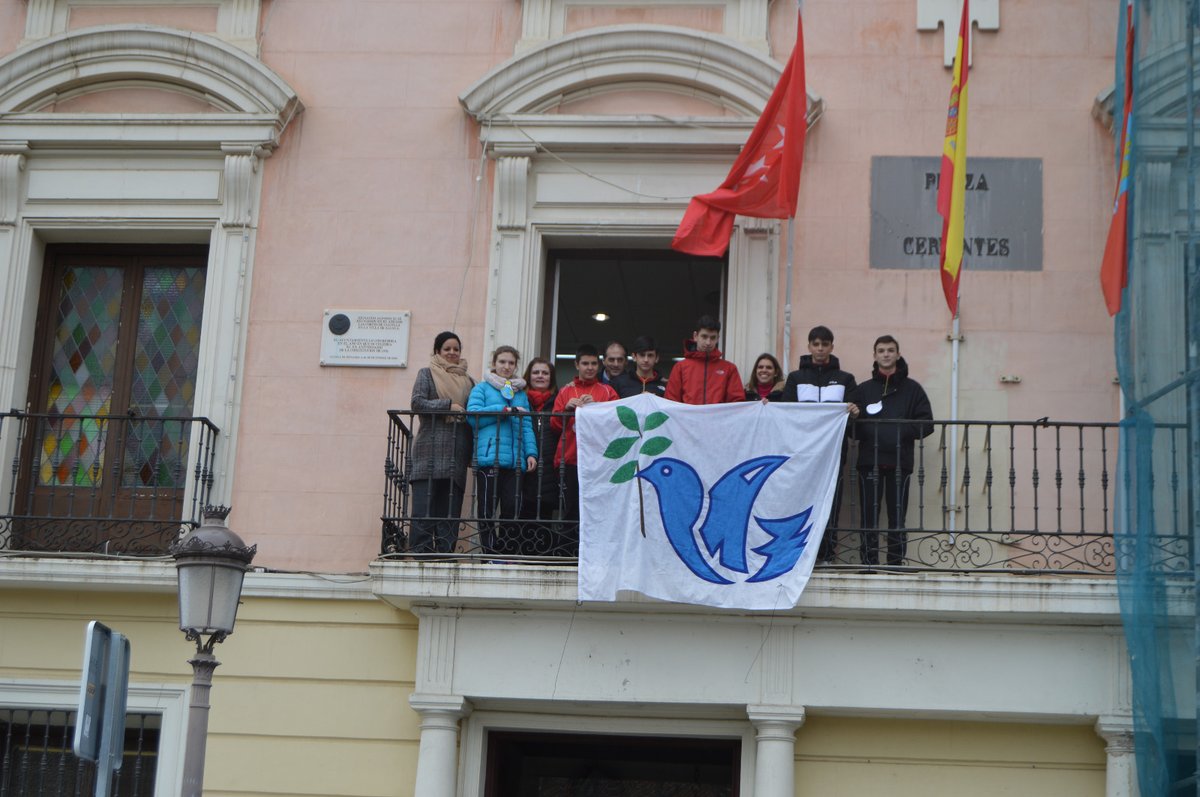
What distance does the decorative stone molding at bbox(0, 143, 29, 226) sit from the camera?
43.8ft

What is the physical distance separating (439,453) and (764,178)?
2.86 m

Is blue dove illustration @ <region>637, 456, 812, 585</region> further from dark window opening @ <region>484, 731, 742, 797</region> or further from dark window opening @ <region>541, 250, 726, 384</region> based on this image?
dark window opening @ <region>541, 250, 726, 384</region>

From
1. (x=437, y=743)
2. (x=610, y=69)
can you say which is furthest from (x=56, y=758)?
(x=610, y=69)

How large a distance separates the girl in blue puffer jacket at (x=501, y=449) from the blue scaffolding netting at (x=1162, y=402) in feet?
12.5

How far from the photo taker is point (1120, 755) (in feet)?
→ 36.9

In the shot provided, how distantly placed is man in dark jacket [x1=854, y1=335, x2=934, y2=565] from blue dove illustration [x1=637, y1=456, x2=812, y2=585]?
0.56 metres

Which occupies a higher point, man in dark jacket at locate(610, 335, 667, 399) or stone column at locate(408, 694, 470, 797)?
man in dark jacket at locate(610, 335, 667, 399)

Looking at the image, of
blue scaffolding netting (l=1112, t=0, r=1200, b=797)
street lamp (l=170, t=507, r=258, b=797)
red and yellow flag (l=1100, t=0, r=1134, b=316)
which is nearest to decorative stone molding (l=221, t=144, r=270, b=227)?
street lamp (l=170, t=507, r=258, b=797)

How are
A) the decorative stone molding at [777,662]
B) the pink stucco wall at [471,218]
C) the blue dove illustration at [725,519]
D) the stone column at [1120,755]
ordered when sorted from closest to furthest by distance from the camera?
the stone column at [1120,755] → the blue dove illustration at [725,519] → the decorative stone molding at [777,662] → the pink stucco wall at [471,218]

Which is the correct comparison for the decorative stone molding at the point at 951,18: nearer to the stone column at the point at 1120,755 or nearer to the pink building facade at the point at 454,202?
the pink building facade at the point at 454,202

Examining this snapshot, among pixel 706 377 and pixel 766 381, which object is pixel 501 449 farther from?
pixel 766 381

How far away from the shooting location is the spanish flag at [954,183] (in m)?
12.0

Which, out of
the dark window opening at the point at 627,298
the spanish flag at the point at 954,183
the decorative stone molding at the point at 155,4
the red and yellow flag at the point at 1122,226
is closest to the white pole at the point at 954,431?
the spanish flag at the point at 954,183

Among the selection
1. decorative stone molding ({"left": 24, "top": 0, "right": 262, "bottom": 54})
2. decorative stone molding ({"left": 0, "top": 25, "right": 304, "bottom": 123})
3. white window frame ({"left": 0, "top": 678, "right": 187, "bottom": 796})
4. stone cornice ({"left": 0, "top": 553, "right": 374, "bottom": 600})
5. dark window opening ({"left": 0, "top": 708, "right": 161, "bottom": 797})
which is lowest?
dark window opening ({"left": 0, "top": 708, "right": 161, "bottom": 797})
